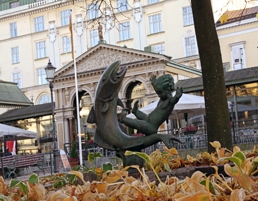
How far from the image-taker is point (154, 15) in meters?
45.7

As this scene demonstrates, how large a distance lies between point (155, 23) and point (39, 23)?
14.2m

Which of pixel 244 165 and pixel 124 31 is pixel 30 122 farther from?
pixel 244 165

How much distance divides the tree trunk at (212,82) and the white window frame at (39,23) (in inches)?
1844

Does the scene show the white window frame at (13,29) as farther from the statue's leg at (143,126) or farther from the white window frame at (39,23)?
the statue's leg at (143,126)

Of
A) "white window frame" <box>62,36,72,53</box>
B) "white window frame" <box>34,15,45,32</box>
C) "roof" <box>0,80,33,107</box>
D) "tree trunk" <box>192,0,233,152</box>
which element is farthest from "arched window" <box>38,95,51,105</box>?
"tree trunk" <box>192,0,233,152</box>

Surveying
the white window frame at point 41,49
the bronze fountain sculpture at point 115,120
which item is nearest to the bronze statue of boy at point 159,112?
the bronze fountain sculpture at point 115,120

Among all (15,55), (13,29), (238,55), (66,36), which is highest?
(13,29)

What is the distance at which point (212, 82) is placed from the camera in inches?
282

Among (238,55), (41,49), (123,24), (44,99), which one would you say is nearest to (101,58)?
(123,24)

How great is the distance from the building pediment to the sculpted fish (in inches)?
1062

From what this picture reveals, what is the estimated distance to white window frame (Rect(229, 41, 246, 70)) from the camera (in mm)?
41906

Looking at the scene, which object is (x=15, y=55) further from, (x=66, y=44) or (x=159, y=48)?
(x=159, y=48)

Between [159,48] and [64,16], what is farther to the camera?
[64,16]

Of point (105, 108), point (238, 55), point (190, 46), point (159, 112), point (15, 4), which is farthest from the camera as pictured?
point (15, 4)
